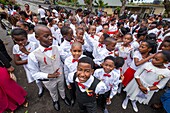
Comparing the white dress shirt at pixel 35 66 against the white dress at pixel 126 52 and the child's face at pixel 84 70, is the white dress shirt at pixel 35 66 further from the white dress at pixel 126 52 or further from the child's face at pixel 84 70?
the white dress at pixel 126 52

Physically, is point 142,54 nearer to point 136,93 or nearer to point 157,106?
point 136,93

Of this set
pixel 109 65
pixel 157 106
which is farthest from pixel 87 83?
pixel 157 106

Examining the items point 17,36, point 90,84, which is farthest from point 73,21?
point 90,84

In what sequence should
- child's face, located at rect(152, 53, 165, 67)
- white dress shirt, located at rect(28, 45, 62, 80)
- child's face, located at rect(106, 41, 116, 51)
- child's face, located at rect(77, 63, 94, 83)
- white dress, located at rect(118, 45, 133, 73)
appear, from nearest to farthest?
child's face, located at rect(77, 63, 94, 83) → white dress shirt, located at rect(28, 45, 62, 80) → child's face, located at rect(152, 53, 165, 67) → child's face, located at rect(106, 41, 116, 51) → white dress, located at rect(118, 45, 133, 73)

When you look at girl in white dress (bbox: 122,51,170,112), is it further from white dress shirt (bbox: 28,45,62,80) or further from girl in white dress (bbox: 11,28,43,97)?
girl in white dress (bbox: 11,28,43,97)

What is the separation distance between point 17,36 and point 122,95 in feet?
9.53

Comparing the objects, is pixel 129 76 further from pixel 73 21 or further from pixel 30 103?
pixel 73 21

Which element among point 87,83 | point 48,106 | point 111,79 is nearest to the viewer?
point 87,83

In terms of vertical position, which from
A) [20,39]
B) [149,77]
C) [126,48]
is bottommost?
[149,77]

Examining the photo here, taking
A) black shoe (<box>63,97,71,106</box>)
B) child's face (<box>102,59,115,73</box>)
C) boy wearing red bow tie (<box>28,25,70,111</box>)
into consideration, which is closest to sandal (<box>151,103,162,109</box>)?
child's face (<box>102,59,115,73</box>)

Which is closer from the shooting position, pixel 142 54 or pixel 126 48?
pixel 142 54

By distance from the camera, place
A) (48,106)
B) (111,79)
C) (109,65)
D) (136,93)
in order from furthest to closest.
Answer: (48,106) < (136,93) < (111,79) < (109,65)

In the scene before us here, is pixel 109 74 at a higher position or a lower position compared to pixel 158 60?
lower

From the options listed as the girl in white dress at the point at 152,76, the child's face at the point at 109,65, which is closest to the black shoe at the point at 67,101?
the child's face at the point at 109,65
